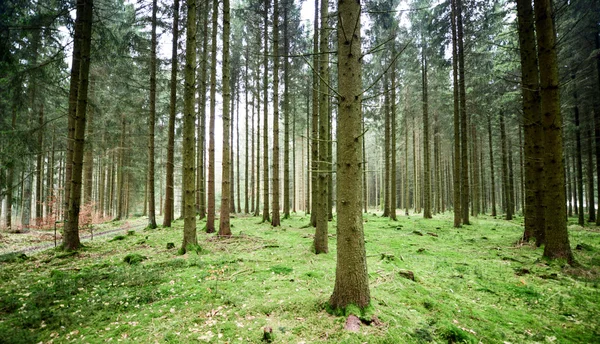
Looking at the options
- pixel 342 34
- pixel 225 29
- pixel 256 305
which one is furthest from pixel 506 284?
pixel 225 29

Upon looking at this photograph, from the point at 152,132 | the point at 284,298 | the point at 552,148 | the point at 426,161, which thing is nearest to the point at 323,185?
the point at 284,298

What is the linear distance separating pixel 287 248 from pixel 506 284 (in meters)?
5.30

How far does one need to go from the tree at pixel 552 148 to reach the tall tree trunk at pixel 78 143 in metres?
13.0

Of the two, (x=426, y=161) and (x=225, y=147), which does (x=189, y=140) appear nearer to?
(x=225, y=147)

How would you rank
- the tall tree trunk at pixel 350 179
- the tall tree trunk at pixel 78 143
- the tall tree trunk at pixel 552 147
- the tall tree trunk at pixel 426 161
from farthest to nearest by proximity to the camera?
the tall tree trunk at pixel 426 161
the tall tree trunk at pixel 78 143
the tall tree trunk at pixel 552 147
the tall tree trunk at pixel 350 179

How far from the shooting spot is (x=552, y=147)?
604 cm

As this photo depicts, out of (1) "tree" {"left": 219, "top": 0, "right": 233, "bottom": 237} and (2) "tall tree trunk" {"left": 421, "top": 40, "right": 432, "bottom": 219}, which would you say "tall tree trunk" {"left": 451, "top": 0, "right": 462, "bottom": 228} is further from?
(1) "tree" {"left": 219, "top": 0, "right": 233, "bottom": 237}

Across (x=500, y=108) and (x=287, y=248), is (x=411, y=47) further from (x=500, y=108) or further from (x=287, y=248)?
(x=287, y=248)

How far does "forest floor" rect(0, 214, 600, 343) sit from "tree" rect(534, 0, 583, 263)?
1.80 feet

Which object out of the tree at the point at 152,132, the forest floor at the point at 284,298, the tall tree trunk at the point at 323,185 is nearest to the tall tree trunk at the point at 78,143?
the forest floor at the point at 284,298

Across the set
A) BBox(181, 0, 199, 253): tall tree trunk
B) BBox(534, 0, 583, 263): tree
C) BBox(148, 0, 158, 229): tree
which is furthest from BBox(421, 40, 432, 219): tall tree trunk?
BBox(148, 0, 158, 229): tree

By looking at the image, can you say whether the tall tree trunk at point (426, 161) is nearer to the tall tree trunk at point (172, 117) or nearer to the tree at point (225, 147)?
the tree at point (225, 147)

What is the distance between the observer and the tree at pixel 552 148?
595 cm

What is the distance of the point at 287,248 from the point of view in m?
7.79
